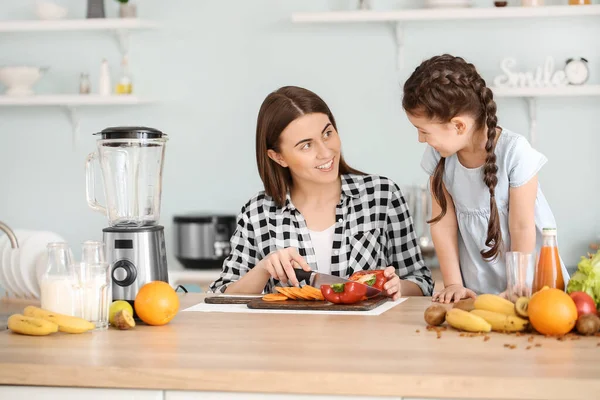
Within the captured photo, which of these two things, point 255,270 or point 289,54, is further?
point 289,54

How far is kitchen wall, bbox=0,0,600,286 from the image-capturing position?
412 centimetres

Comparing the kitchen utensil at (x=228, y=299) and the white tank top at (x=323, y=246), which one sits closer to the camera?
the kitchen utensil at (x=228, y=299)

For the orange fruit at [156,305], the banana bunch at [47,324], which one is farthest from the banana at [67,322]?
the orange fruit at [156,305]

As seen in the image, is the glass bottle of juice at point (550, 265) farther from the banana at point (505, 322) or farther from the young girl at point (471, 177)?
the young girl at point (471, 177)

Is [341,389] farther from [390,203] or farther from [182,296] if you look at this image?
[390,203]

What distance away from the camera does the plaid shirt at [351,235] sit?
2.52 metres

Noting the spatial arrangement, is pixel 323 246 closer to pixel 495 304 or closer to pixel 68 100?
pixel 495 304

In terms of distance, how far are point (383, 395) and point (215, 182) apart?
310 cm

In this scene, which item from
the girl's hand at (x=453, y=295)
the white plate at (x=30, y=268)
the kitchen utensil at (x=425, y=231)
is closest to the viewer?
the girl's hand at (x=453, y=295)

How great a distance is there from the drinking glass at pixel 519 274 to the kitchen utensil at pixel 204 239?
2.34m

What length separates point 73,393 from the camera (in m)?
1.48

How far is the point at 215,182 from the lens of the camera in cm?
438

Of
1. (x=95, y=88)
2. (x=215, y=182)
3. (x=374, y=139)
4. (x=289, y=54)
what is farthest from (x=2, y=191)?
(x=374, y=139)

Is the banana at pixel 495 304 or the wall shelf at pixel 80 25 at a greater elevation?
the wall shelf at pixel 80 25
